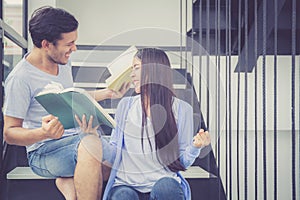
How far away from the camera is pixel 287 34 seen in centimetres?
199

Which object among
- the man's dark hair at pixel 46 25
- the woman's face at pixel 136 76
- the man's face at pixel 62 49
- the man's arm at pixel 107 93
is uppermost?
the man's dark hair at pixel 46 25

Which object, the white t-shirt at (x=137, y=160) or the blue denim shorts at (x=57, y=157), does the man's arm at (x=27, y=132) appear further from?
the white t-shirt at (x=137, y=160)

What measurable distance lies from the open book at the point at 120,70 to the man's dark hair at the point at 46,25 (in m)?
0.21

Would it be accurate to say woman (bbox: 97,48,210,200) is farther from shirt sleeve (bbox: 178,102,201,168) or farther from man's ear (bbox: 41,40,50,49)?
man's ear (bbox: 41,40,50,49)

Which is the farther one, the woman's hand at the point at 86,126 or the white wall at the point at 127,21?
the white wall at the point at 127,21

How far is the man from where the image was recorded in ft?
5.00

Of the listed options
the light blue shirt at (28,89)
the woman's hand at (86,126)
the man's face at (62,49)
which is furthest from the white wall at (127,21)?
the woman's hand at (86,126)

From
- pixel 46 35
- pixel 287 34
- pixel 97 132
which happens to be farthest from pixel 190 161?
pixel 287 34

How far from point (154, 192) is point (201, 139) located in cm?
23

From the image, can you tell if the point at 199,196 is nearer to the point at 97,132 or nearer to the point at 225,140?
the point at 225,140

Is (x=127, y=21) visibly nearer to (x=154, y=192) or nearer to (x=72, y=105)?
(x=72, y=105)

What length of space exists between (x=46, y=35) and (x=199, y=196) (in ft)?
2.52

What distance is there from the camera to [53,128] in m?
1.54

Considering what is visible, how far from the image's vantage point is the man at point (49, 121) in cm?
152
